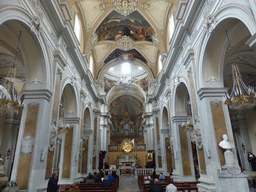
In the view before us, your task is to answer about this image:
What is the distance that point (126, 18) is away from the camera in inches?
548

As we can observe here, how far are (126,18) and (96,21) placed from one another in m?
2.28

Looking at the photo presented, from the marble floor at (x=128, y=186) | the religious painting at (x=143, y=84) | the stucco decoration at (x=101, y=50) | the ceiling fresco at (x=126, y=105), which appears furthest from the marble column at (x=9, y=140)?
the ceiling fresco at (x=126, y=105)

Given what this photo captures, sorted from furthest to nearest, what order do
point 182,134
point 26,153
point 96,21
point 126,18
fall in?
1. point 126,18
2. point 96,21
3. point 182,134
4. point 26,153

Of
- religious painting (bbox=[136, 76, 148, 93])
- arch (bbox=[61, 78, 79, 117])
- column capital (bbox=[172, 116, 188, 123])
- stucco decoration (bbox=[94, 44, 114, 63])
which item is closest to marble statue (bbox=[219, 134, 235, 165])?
column capital (bbox=[172, 116, 188, 123])

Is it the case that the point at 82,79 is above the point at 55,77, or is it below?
above

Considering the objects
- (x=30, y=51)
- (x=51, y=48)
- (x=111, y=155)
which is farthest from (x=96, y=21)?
(x=111, y=155)

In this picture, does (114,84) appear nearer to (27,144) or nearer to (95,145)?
(95,145)

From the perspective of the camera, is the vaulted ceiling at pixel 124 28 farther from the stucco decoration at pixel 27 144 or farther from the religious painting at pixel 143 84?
the stucco decoration at pixel 27 144

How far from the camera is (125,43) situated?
16.7 metres

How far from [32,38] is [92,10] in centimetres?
669

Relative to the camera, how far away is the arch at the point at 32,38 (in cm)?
522

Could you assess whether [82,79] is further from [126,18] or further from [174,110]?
Result: [174,110]

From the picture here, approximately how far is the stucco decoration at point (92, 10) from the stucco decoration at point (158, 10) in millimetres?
2448

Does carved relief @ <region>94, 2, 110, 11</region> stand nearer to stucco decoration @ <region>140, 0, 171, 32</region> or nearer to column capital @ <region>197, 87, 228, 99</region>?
stucco decoration @ <region>140, 0, 171, 32</region>
